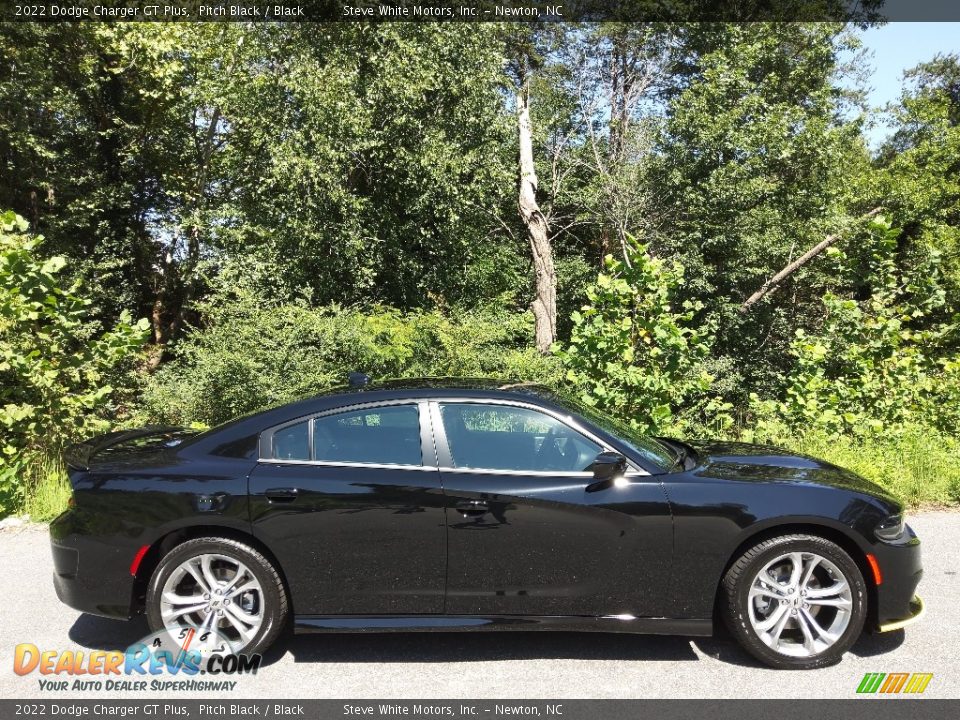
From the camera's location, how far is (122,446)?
4547 millimetres

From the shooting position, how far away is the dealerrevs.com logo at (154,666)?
3750 millimetres

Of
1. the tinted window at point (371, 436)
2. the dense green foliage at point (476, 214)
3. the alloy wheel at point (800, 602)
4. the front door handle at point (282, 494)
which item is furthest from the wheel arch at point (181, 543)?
the dense green foliage at point (476, 214)

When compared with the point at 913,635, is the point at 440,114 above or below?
above

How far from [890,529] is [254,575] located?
129 inches

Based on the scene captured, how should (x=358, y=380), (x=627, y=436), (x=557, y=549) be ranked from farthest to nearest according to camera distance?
(x=358, y=380) < (x=627, y=436) < (x=557, y=549)

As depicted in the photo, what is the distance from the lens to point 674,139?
1741 centimetres

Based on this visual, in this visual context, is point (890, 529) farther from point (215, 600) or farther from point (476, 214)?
point (476, 214)

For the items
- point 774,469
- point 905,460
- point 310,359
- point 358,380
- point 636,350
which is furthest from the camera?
point 310,359

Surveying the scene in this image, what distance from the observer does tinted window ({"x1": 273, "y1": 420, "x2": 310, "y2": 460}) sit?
4043 millimetres

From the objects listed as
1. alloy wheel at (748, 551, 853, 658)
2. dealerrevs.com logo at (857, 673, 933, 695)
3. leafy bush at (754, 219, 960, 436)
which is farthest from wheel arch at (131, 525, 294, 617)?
leafy bush at (754, 219, 960, 436)

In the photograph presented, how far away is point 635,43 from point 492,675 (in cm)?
1882

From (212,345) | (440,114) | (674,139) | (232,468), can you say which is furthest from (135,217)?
(232,468)

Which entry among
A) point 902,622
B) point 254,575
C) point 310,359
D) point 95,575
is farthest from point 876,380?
point 95,575

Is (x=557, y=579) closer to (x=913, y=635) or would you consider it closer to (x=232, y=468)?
(x=232, y=468)
